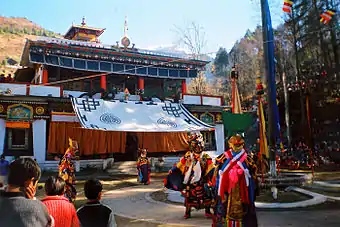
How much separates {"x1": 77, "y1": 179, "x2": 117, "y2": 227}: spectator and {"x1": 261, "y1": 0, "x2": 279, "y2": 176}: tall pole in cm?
698

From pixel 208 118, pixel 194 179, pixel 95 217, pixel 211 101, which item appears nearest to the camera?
pixel 95 217

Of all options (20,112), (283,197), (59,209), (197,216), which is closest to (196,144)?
(197,216)

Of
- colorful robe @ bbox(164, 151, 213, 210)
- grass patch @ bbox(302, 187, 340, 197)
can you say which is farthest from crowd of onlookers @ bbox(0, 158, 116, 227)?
grass patch @ bbox(302, 187, 340, 197)

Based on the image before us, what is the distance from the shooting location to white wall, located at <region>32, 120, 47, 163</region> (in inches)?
671

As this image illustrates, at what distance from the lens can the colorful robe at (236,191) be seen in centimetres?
454

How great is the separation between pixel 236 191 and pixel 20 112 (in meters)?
15.1

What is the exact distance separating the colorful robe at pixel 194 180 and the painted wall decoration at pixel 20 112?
1260cm

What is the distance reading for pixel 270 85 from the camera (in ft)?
32.5

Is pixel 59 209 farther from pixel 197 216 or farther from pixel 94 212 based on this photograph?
pixel 197 216

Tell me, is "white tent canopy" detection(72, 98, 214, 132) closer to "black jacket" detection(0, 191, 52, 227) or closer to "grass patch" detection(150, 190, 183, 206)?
"grass patch" detection(150, 190, 183, 206)

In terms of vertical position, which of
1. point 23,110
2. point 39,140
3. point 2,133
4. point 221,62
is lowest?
point 39,140

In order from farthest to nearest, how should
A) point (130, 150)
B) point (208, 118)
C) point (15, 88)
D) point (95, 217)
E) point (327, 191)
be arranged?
point (208, 118) → point (130, 150) → point (15, 88) → point (327, 191) → point (95, 217)

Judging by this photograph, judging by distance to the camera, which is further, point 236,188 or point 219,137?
point 219,137

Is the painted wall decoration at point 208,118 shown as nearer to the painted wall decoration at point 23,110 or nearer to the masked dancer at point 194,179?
Answer: the painted wall decoration at point 23,110
